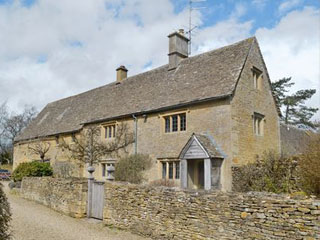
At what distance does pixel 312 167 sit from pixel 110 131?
47.7 ft

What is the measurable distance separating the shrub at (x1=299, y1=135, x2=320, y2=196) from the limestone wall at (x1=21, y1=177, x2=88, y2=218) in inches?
317

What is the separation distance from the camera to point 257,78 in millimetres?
17125

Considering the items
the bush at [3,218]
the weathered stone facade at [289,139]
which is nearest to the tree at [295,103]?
the weathered stone facade at [289,139]

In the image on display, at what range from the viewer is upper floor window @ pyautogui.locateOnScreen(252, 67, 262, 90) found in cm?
1666

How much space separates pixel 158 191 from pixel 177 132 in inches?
294

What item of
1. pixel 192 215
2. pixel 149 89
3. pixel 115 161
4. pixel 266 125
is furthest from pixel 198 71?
pixel 192 215

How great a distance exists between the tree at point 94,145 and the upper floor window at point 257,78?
7.92 metres

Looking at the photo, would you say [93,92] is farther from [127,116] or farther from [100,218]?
[100,218]

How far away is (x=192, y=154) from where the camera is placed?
46.3ft

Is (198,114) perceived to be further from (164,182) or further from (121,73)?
(121,73)

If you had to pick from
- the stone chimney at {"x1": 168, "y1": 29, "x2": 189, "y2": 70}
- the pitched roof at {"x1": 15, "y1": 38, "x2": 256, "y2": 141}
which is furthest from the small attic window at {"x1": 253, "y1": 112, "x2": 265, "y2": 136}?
the stone chimney at {"x1": 168, "y1": 29, "x2": 189, "y2": 70}

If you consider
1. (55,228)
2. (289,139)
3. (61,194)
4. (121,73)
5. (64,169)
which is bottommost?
(55,228)

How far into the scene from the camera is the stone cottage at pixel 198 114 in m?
14.1

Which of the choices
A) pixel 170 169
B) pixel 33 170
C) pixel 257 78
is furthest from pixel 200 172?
pixel 33 170
